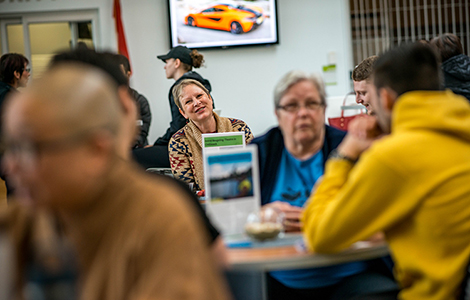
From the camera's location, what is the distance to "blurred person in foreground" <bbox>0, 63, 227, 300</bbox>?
2.89ft

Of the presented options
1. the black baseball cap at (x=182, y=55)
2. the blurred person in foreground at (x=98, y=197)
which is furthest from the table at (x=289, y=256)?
the black baseball cap at (x=182, y=55)

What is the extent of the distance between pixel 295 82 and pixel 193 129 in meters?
1.49

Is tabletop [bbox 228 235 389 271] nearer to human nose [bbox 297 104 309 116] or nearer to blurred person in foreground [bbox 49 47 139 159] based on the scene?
blurred person in foreground [bbox 49 47 139 159]

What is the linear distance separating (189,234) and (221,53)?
585cm

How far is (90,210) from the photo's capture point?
942 mm

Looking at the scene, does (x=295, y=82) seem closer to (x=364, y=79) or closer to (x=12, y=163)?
(x=12, y=163)

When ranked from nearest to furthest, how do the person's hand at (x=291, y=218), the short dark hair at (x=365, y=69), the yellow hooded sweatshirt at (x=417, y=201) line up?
the yellow hooded sweatshirt at (x=417, y=201) < the person's hand at (x=291, y=218) < the short dark hair at (x=365, y=69)

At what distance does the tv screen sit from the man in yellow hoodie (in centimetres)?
512

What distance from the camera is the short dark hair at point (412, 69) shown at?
1.51 m

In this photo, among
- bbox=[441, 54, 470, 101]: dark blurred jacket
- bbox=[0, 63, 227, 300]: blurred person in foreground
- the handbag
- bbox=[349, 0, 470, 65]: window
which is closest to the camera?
bbox=[0, 63, 227, 300]: blurred person in foreground

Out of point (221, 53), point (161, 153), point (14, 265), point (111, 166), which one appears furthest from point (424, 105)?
point (221, 53)

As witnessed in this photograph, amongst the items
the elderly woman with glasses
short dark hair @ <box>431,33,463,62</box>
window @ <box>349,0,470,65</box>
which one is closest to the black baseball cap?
the elderly woman with glasses

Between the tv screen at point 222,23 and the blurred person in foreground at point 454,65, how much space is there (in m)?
3.10

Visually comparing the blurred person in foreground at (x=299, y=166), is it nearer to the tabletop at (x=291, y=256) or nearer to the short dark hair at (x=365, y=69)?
the tabletop at (x=291, y=256)
